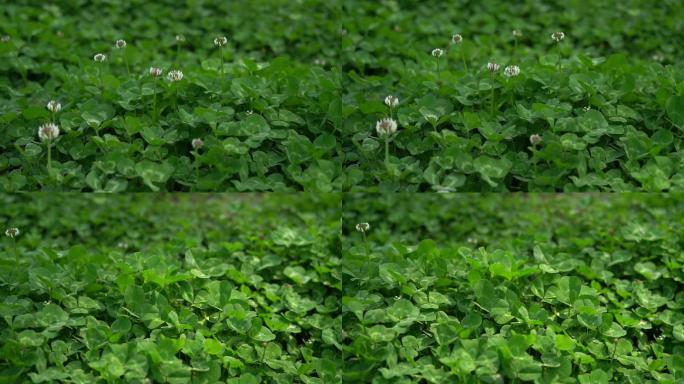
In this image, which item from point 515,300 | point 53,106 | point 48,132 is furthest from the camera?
point 53,106

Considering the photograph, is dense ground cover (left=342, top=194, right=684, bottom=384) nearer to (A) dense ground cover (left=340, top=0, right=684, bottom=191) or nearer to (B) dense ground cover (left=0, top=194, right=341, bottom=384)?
(B) dense ground cover (left=0, top=194, right=341, bottom=384)

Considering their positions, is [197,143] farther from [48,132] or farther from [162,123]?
[48,132]

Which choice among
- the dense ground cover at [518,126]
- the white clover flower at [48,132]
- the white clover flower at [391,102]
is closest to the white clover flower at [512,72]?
the dense ground cover at [518,126]

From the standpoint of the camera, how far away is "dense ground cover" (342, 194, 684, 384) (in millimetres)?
2584

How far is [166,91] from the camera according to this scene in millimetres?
3260

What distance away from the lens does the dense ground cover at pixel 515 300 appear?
258 centimetres

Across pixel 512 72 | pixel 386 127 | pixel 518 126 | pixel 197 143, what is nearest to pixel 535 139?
pixel 518 126

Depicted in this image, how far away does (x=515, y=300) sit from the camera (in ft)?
8.99

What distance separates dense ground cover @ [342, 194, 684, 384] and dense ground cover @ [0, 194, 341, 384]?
0.59ft

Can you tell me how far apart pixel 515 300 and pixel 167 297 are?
123 centimetres

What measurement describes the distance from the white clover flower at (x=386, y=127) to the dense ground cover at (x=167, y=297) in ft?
1.88

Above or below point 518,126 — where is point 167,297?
below

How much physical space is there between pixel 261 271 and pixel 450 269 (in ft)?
2.53

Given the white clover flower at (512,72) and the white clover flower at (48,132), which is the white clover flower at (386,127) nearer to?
the white clover flower at (512,72)
